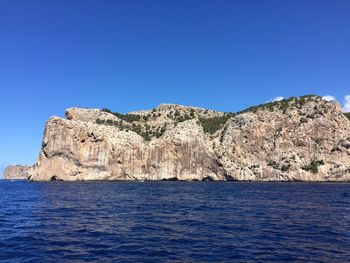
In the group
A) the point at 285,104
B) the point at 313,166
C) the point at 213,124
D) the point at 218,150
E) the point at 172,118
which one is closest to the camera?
the point at 313,166

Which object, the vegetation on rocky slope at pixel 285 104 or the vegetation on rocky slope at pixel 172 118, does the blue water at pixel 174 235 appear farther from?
the vegetation on rocky slope at pixel 285 104

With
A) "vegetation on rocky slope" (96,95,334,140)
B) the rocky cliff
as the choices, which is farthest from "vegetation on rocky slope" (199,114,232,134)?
the rocky cliff

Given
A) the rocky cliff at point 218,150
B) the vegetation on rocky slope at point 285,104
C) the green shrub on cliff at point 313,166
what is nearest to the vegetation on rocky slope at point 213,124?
the rocky cliff at point 218,150

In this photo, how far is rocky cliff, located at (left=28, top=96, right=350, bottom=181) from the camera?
139750mm

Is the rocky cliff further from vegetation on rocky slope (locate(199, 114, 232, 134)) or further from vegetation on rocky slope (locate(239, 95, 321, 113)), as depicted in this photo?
vegetation on rocky slope (locate(199, 114, 232, 134))

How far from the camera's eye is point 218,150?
15112 cm

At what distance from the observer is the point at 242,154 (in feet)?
484

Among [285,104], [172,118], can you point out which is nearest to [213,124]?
[172,118]

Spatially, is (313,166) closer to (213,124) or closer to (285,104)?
(285,104)

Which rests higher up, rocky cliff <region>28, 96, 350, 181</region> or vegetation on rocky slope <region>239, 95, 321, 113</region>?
vegetation on rocky slope <region>239, 95, 321, 113</region>

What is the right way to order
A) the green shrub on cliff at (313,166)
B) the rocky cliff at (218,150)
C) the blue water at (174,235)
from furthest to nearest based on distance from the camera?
1. the rocky cliff at (218,150)
2. the green shrub on cliff at (313,166)
3. the blue water at (174,235)

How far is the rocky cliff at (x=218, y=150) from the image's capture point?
13975cm

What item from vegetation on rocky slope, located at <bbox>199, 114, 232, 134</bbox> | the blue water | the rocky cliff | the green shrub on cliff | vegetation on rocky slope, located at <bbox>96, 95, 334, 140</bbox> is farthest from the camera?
vegetation on rocky slope, located at <bbox>199, 114, 232, 134</bbox>

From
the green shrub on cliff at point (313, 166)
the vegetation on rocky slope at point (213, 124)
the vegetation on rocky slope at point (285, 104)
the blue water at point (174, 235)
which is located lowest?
the blue water at point (174, 235)
